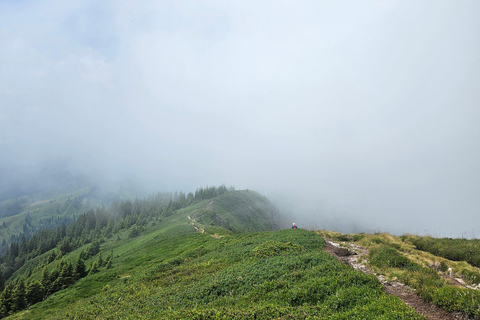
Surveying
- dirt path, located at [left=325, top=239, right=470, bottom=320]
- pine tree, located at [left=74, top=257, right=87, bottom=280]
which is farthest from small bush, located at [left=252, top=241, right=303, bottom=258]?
pine tree, located at [left=74, top=257, right=87, bottom=280]

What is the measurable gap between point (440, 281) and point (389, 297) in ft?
16.2

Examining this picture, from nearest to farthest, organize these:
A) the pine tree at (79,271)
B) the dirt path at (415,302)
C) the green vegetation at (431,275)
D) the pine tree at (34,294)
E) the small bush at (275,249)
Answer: the dirt path at (415,302)
the green vegetation at (431,275)
the small bush at (275,249)
the pine tree at (34,294)
the pine tree at (79,271)

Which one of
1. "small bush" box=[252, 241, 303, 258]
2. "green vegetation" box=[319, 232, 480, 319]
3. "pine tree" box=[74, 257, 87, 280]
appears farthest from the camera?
"pine tree" box=[74, 257, 87, 280]

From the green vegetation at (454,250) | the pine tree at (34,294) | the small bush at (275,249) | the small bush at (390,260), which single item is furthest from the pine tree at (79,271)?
the green vegetation at (454,250)

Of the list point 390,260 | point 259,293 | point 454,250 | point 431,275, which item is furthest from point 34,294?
point 454,250

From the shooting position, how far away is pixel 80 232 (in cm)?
17800

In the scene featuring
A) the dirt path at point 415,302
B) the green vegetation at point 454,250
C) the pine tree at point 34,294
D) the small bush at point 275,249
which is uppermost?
the dirt path at point 415,302

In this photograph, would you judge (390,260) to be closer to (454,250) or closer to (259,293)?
(454,250)

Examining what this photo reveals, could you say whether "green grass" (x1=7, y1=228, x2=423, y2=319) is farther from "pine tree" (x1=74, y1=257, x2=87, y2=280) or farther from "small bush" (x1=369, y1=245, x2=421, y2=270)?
"pine tree" (x1=74, y1=257, x2=87, y2=280)

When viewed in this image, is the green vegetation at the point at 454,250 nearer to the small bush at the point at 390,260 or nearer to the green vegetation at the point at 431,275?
the green vegetation at the point at 431,275

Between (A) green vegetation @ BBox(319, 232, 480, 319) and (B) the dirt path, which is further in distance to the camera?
(A) green vegetation @ BBox(319, 232, 480, 319)

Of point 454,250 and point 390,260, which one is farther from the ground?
point 390,260

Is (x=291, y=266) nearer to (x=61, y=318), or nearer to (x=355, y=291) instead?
(x=355, y=291)

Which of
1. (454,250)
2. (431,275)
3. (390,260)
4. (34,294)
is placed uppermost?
(431,275)
